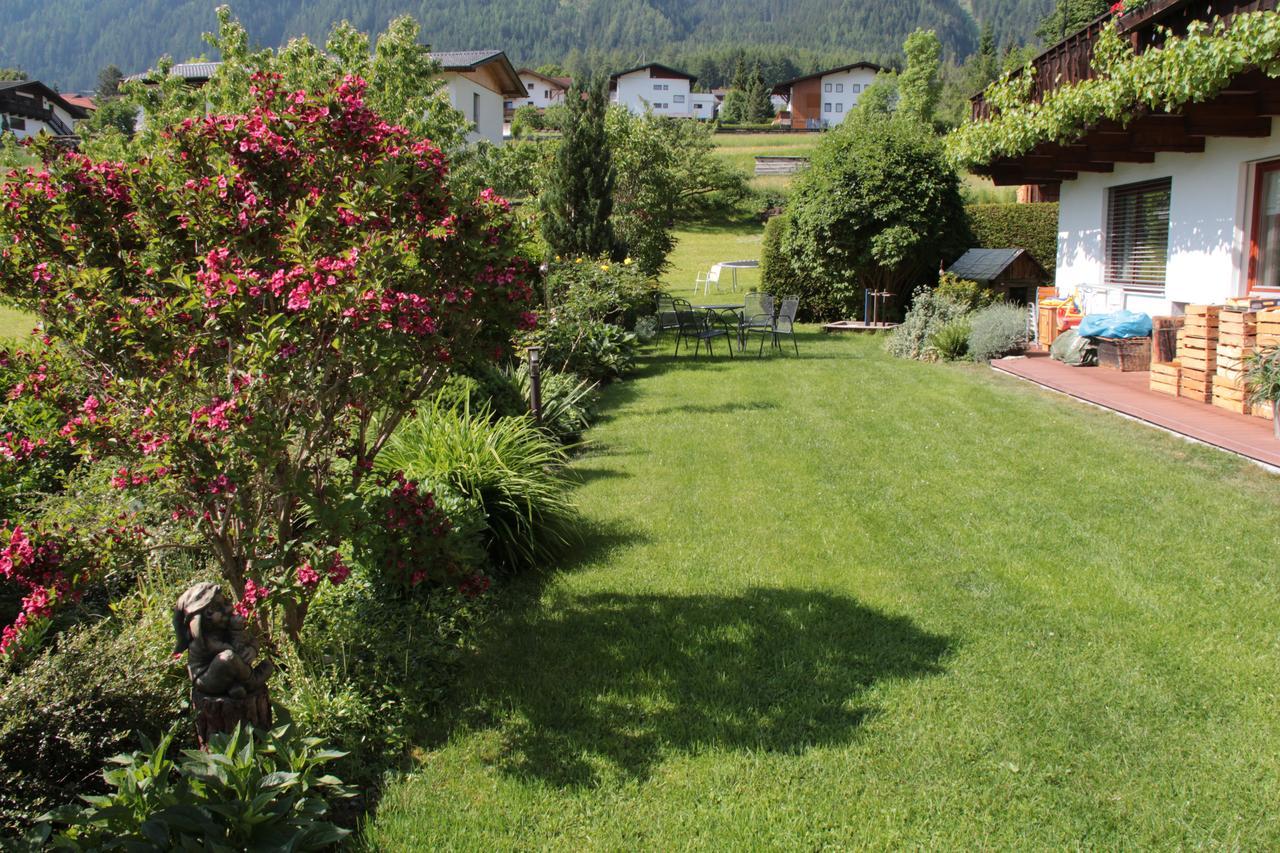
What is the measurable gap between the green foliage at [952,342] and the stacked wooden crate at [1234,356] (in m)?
4.79

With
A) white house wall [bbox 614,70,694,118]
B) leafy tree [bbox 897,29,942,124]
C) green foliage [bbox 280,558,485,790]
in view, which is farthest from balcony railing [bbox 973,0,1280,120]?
white house wall [bbox 614,70,694,118]

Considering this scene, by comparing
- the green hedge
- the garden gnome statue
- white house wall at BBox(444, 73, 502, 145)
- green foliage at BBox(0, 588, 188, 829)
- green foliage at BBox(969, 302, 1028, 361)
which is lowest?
green foliage at BBox(0, 588, 188, 829)

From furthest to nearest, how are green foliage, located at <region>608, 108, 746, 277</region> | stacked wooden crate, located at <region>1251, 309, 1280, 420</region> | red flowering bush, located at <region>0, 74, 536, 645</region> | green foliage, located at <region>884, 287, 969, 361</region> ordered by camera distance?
green foliage, located at <region>608, 108, 746, 277</region> < green foliage, located at <region>884, 287, 969, 361</region> < stacked wooden crate, located at <region>1251, 309, 1280, 420</region> < red flowering bush, located at <region>0, 74, 536, 645</region>

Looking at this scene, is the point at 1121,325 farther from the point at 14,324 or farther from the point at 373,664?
the point at 14,324

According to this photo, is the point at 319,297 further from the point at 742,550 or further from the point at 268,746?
the point at 742,550

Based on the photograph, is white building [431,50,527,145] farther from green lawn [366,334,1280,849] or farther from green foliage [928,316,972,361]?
green lawn [366,334,1280,849]

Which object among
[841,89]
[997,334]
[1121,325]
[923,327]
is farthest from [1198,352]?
[841,89]

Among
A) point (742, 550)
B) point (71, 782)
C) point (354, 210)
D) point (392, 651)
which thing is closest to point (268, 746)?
point (71, 782)

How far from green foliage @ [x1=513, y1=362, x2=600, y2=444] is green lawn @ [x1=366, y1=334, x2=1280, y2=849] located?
4.52 feet

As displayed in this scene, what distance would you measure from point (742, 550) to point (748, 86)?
92318 mm

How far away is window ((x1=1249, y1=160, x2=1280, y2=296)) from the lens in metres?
8.45

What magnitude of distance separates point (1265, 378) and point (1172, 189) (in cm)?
386

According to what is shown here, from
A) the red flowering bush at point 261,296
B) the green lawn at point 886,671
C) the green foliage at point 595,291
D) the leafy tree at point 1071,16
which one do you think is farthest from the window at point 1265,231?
the leafy tree at point 1071,16

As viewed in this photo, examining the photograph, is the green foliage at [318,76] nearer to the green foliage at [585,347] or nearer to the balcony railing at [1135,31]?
the green foliage at [585,347]
